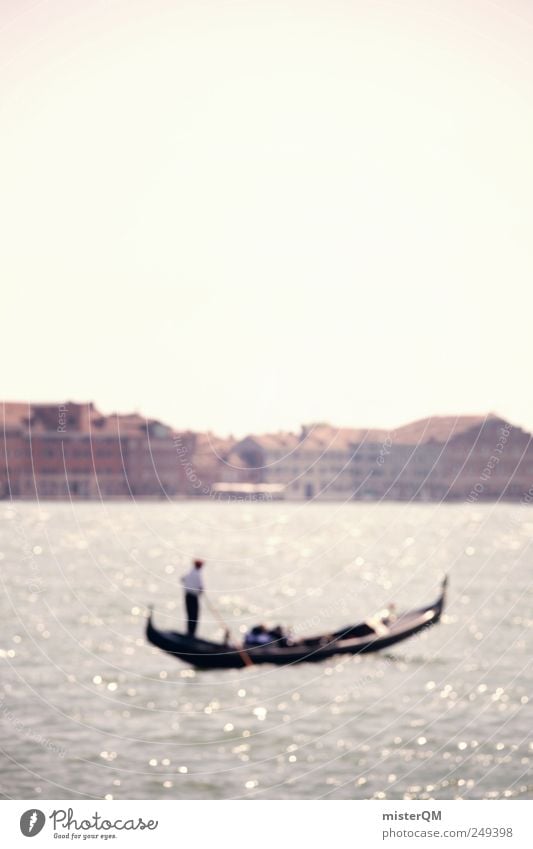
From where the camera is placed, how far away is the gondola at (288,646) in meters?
34.6

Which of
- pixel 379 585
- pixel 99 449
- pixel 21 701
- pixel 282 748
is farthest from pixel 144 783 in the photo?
pixel 99 449

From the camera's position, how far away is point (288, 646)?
35.4 m

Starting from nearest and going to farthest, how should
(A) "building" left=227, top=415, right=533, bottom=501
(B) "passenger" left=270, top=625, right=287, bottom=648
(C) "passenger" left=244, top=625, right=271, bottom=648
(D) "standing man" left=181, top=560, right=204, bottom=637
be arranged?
(D) "standing man" left=181, top=560, right=204, bottom=637 < (B) "passenger" left=270, top=625, right=287, bottom=648 < (C) "passenger" left=244, top=625, right=271, bottom=648 < (A) "building" left=227, top=415, right=533, bottom=501

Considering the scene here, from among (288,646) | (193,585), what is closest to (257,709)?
(193,585)

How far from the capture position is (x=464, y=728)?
1188 inches

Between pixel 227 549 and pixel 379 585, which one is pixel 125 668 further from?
pixel 227 549

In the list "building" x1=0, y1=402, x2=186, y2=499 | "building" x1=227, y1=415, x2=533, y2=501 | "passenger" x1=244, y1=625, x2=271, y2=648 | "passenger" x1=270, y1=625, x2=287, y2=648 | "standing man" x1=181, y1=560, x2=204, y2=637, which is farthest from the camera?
"building" x1=0, y1=402, x2=186, y2=499

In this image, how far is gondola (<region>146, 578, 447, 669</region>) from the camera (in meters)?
34.6

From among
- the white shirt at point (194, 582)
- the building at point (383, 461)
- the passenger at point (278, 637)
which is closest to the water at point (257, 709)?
the passenger at point (278, 637)

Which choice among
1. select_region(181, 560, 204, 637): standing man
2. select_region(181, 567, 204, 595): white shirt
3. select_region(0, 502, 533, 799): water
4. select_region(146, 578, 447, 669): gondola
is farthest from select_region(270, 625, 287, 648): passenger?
select_region(181, 567, 204, 595): white shirt

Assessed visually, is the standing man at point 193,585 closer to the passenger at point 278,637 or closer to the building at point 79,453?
the passenger at point 278,637

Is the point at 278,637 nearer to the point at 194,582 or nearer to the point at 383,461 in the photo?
the point at 194,582

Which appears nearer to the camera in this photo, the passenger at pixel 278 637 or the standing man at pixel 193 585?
the standing man at pixel 193 585

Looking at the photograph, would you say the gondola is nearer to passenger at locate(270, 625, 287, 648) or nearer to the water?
passenger at locate(270, 625, 287, 648)
